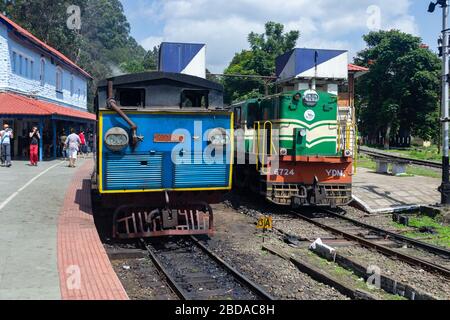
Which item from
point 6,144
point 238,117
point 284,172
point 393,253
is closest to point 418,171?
point 238,117

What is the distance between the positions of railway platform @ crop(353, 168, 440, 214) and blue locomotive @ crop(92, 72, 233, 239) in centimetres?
644

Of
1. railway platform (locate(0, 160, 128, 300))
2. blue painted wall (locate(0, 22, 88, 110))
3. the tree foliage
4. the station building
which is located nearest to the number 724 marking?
railway platform (locate(0, 160, 128, 300))

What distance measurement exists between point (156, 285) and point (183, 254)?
186cm

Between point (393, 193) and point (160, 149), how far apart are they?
A: 9507 millimetres

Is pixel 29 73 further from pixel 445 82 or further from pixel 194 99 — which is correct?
pixel 445 82

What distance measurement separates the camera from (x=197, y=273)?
8.03 meters

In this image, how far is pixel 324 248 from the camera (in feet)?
30.0

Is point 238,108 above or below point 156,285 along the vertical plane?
above

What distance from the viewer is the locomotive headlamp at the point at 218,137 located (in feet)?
30.2

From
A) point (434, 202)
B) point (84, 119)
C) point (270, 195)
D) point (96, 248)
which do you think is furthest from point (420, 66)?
point (96, 248)

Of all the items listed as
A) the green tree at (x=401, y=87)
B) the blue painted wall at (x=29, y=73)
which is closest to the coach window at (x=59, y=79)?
the blue painted wall at (x=29, y=73)

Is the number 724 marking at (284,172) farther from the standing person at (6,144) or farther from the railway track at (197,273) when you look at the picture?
the standing person at (6,144)

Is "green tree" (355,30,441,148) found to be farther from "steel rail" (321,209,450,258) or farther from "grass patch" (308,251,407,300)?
"grass patch" (308,251,407,300)
